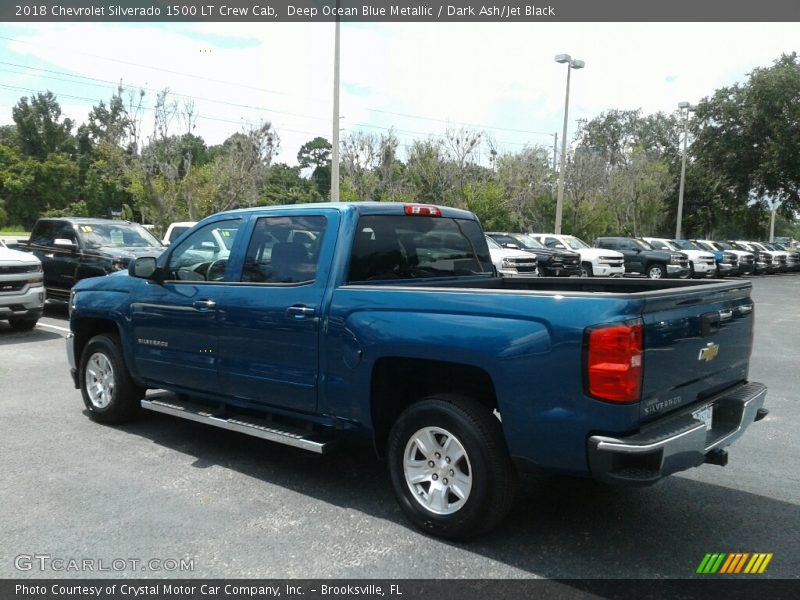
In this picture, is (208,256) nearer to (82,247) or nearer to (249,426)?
(249,426)

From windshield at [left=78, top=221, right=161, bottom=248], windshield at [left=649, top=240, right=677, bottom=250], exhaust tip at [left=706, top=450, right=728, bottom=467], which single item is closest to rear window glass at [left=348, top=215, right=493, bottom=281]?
exhaust tip at [left=706, top=450, right=728, bottom=467]

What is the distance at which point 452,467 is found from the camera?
3844 millimetres

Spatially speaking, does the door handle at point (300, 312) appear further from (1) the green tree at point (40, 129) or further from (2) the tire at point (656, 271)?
(1) the green tree at point (40, 129)

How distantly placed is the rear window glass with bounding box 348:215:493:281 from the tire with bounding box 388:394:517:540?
3.58 ft

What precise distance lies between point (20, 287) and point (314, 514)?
8.88m

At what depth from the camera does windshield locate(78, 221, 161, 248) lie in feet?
43.0

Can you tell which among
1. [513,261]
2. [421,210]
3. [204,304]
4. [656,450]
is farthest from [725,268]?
[656,450]

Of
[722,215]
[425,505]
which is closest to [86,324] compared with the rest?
[425,505]

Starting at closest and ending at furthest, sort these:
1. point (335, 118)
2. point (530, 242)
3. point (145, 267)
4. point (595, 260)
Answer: point (145, 267)
point (335, 118)
point (595, 260)
point (530, 242)

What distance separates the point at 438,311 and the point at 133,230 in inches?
453

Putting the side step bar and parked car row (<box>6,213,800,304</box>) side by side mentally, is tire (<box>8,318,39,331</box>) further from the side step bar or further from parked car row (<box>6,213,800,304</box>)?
the side step bar

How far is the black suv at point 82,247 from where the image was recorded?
41.3 ft

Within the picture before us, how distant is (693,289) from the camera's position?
3.79 meters

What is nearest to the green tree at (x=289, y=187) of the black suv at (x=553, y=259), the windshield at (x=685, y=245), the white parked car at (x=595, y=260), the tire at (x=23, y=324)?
the windshield at (x=685, y=245)
